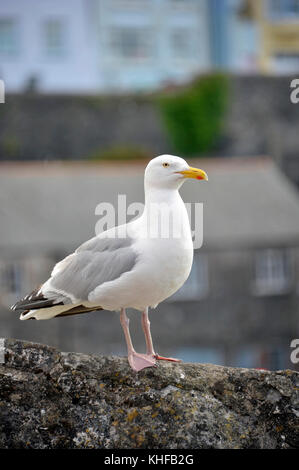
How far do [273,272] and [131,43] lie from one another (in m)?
29.9

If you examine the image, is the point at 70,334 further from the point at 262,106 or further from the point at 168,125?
the point at 262,106

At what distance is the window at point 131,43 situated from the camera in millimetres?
67938

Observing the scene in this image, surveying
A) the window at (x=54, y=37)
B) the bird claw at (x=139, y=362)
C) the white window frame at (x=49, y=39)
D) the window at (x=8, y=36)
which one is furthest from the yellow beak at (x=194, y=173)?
the window at (x=54, y=37)

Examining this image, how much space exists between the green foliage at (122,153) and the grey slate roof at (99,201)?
5.36 m

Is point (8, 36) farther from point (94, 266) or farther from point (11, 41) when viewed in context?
point (94, 266)

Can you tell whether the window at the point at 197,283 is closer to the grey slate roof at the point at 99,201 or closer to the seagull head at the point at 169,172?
the grey slate roof at the point at 99,201

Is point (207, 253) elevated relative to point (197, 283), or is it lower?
elevated

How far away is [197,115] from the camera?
172 feet

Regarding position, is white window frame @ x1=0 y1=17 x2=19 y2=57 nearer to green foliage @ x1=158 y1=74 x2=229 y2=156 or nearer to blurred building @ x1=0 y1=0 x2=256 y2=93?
blurred building @ x1=0 y1=0 x2=256 y2=93

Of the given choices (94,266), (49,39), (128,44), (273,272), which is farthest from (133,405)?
(128,44)

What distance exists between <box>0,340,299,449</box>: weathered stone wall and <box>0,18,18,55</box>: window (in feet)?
Answer: 191

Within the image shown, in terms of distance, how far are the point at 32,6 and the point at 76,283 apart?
60.4 m

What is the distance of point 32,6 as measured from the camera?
65.4 metres
